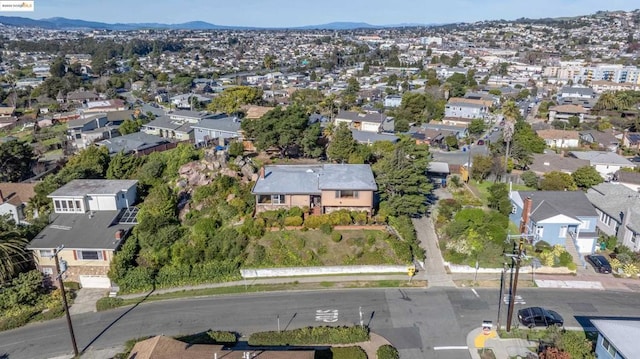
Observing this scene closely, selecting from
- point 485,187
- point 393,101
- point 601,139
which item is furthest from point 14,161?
point 601,139

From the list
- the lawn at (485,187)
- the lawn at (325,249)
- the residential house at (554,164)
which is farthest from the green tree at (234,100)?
the residential house at (554,164)

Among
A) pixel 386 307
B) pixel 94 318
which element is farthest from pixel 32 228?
pixel 386 307

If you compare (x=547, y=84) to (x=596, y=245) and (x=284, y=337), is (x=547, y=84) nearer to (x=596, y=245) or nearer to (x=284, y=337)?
(x=596, y=245)

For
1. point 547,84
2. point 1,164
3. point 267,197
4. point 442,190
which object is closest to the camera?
point 267,197

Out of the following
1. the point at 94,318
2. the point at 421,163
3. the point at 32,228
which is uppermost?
the point at 421,163

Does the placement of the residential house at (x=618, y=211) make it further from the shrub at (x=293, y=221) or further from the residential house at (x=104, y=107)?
the residential house at (x=104, y=107)

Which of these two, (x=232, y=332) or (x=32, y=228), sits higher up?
(x=32, y=228)
